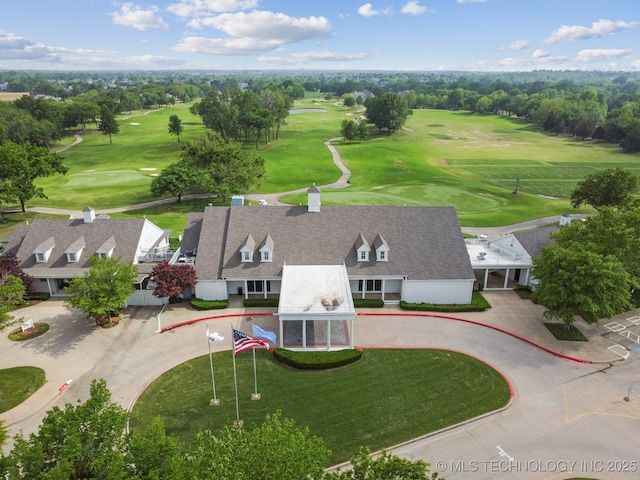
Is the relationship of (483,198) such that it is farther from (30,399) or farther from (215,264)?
(30,399)

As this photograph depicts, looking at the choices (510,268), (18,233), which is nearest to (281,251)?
(510,268)

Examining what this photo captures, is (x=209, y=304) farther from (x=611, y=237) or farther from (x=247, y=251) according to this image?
(x=611, y=237)

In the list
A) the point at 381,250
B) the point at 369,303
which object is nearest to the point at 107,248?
the point at 369,303

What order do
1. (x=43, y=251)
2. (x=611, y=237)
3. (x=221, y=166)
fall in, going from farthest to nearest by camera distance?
(x=221, y=166), (x=43, y=251), (x=611, y=237)

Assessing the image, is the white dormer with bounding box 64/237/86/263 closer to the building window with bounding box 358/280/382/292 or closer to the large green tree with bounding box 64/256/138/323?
the large green tree with bounding box 64/256/138/323

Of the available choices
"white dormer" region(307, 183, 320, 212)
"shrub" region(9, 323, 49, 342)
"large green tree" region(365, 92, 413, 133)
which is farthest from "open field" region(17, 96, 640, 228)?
"shrub" region(9, 323, 49, 342)
